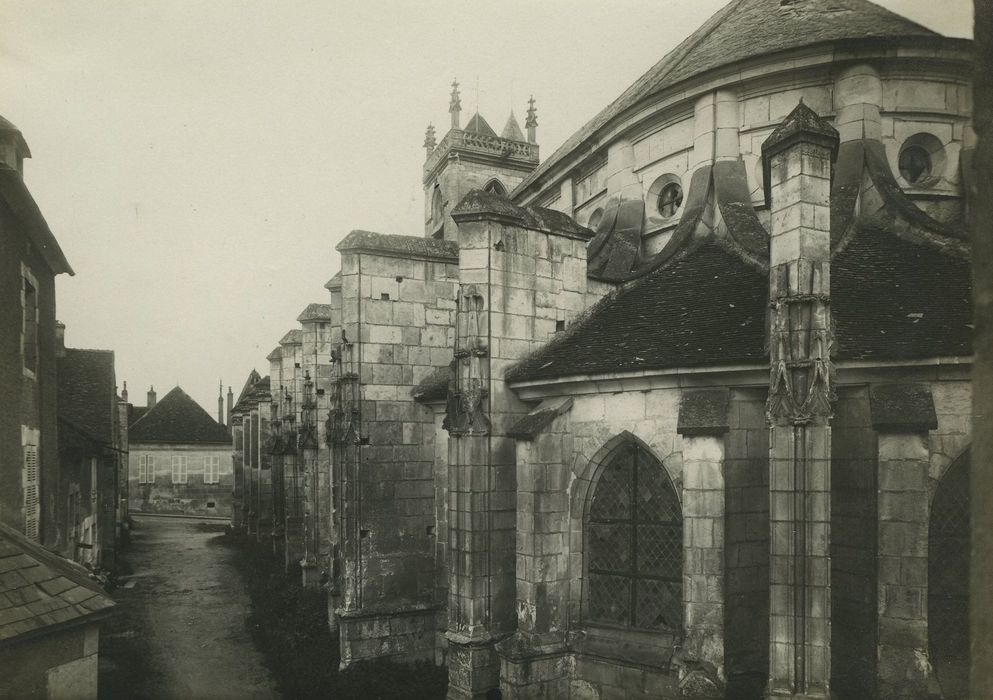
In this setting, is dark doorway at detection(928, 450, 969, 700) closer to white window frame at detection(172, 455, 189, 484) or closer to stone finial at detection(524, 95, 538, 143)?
stone finial at detection(524, 95, 538, 143)

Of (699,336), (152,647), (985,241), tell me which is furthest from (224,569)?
(985,241)

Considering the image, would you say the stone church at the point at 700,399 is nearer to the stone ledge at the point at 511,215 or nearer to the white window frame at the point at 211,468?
the stone ledge at the point at 511,215

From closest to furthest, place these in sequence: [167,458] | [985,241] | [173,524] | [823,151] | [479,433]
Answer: [985,241], [823,151], [479,433], [173,524], [167,458]

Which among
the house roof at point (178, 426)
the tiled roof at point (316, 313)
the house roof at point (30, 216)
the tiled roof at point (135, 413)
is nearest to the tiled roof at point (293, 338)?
the tiled roof at point (316, 313)

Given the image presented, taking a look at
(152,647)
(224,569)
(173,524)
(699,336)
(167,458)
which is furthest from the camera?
(167,458)

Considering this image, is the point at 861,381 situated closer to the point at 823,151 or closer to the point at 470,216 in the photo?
the point at 823,151

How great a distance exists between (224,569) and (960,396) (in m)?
23.6

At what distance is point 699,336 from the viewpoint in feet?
29.6

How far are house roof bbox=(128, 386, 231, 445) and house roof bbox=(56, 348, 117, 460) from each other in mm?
17399

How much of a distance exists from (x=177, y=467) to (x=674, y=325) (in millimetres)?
41703

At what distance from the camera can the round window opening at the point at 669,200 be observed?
1380 cm

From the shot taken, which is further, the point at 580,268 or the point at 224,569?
the point at 224,569

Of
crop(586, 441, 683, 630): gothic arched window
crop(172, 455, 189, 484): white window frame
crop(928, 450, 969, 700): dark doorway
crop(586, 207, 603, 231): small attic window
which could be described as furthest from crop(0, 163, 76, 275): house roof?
crop(172, 455, 189, 484): white window frame

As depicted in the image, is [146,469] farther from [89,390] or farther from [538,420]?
[538,420]
